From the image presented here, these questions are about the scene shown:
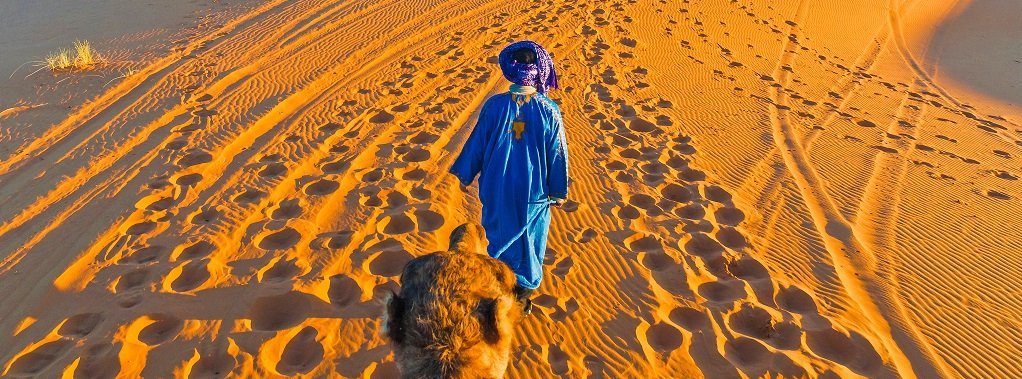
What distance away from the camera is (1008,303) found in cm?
444

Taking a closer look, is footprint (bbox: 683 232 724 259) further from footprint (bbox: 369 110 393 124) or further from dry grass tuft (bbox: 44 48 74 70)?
dry grass tuft (bbox: 44 48 74 70)

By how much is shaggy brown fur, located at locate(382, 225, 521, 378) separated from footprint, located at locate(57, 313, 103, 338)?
10.6 ft

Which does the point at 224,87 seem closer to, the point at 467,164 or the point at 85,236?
the point at 85,236

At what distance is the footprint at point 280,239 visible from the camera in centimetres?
463

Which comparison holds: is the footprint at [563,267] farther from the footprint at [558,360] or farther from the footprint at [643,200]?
the footprint at [643,200]

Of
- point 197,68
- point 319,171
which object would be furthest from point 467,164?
point 197,68

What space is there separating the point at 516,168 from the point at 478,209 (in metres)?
2.04

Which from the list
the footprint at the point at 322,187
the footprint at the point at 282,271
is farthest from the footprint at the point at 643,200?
the footprint at the point at 282,271

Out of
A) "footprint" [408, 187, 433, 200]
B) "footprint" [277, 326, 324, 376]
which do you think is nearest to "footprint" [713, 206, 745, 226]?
"footprint" [408, 187, 433, 200]

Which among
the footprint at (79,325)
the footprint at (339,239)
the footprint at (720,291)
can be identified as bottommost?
the footprint at (720,291)

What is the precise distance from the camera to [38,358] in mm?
3535

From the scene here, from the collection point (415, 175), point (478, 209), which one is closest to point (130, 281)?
point (415, 175)

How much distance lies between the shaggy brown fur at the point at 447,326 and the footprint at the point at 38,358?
3185 mm

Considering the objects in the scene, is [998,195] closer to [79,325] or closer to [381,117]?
[381,117]
